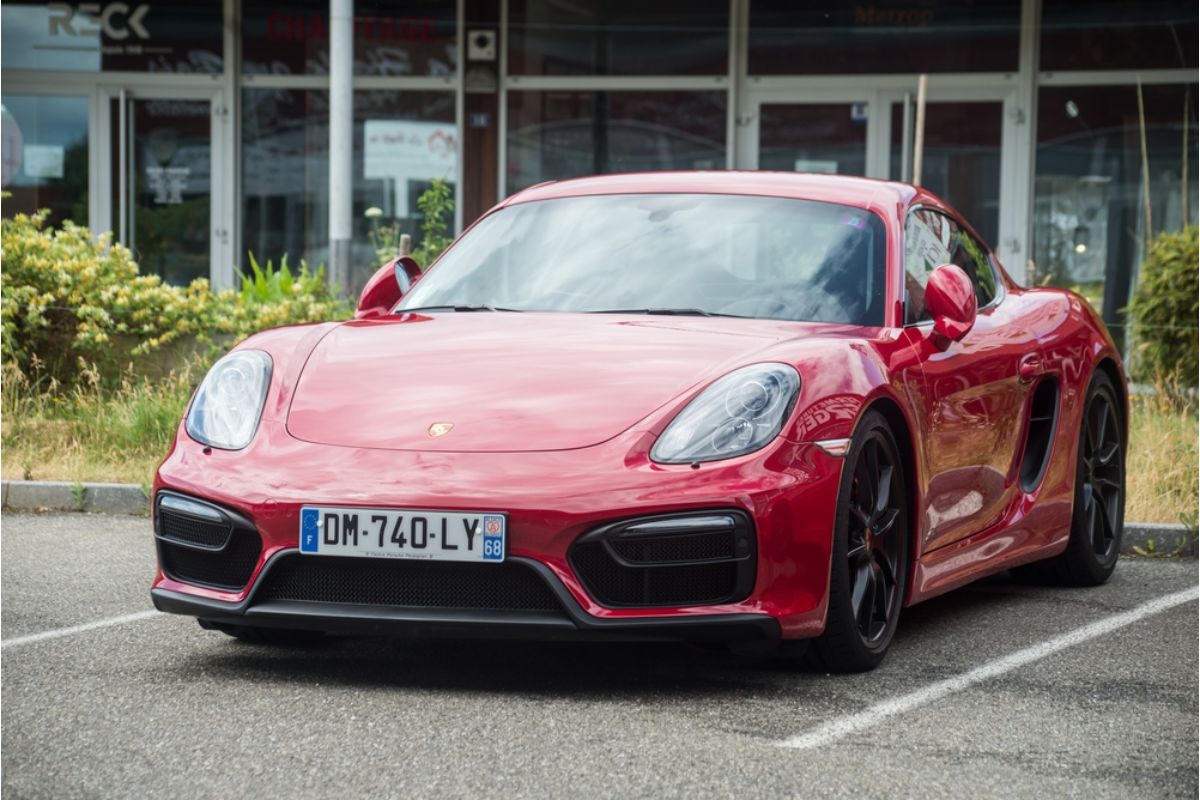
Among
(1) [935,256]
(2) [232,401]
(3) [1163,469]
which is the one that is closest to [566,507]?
(2) [232,401]

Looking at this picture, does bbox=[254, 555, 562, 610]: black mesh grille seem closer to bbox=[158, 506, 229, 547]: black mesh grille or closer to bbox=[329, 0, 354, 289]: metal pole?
bbox=[158, 506, 229, 547]: black mesh grille

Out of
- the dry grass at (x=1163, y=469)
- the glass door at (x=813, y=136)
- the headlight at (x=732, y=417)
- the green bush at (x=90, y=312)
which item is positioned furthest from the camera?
the glass door at (x=813, y=136)

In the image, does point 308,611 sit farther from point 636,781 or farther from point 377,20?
point 377,20

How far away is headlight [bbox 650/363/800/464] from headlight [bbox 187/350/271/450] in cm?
102

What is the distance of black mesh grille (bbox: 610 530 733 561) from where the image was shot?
428cm

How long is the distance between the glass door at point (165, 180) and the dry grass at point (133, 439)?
780cm

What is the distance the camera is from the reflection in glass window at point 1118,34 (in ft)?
51.8

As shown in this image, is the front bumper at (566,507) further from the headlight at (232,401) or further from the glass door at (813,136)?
the glass door at (813,136)

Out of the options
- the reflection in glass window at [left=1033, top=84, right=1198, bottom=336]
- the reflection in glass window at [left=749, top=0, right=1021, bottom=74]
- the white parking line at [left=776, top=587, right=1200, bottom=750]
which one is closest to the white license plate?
the white parking line at [left=776, top=587, right=1200, bottom=750]

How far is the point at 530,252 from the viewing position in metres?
5.64

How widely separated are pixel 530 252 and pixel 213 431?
4.27 ft

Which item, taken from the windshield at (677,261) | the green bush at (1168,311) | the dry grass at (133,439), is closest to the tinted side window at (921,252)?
the windshield at (677,261)

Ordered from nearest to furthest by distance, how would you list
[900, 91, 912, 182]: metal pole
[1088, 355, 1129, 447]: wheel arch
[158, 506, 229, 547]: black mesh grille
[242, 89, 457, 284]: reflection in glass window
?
[158, 506, 229, 547]: black mesh grille, [1088, 355, 1129, 447]: wheel arch, [900, 91, 912, 182]: metal pole, [242, 89, 457, 284]: reflection in glass window

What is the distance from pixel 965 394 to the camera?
540 centimetres
